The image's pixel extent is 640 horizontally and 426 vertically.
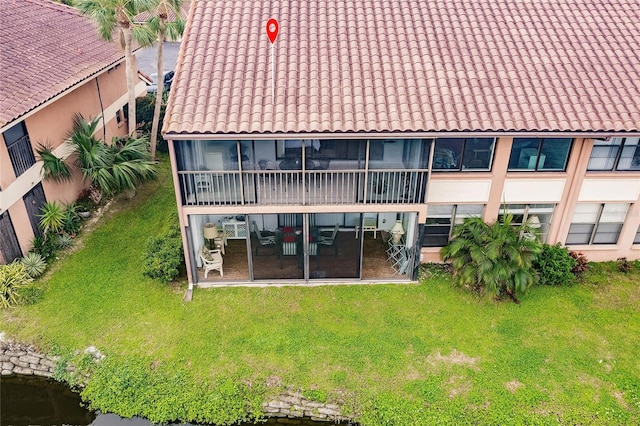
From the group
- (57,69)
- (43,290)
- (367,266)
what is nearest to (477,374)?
(367,266)

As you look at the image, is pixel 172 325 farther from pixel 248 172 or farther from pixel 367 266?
pixel 367 266

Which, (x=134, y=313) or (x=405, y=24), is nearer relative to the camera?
(x=134, y=313)

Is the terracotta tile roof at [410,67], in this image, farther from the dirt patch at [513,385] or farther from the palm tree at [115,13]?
the dirt patch at [513,385]

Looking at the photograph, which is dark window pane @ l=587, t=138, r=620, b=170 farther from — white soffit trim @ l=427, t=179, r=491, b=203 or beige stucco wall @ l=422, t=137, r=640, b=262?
white soffit trim @ l=427, t=179, r=491, b=203

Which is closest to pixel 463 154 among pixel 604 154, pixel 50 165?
pixel 604 154

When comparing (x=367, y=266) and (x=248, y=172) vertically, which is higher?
(x=248, y=172)
